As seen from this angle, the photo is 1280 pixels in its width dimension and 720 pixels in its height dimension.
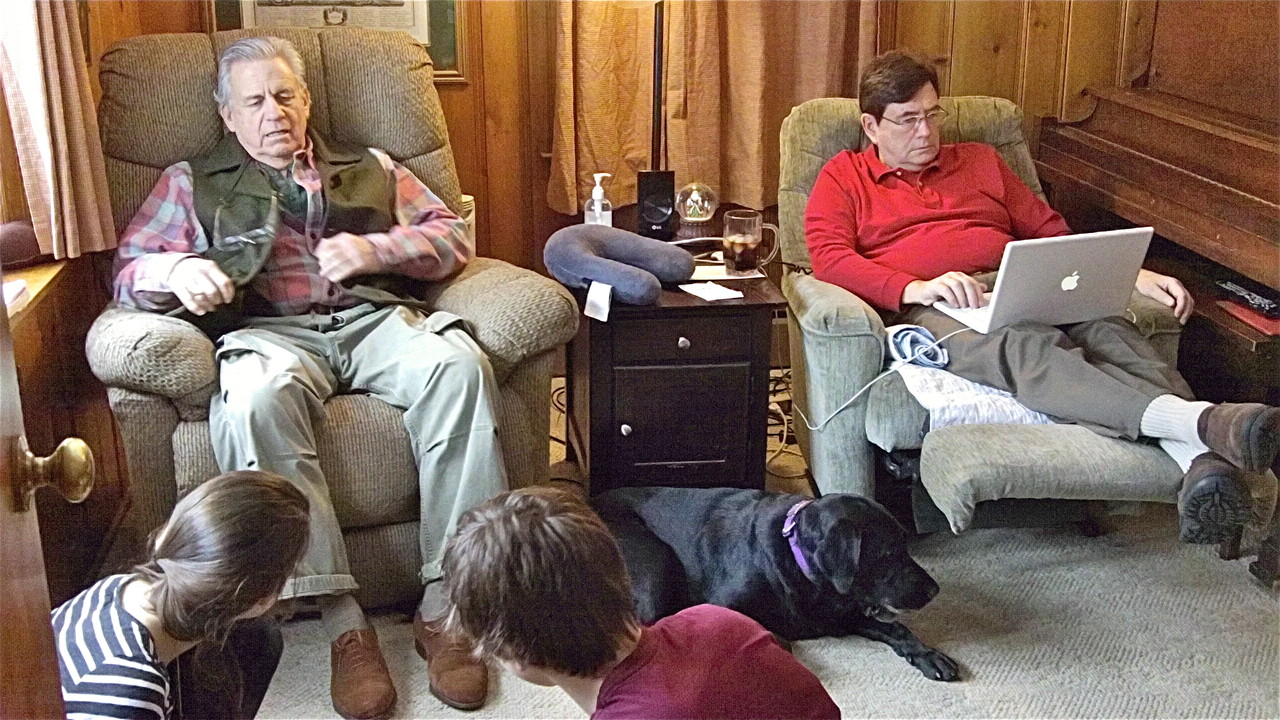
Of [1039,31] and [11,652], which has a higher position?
[1039,31]

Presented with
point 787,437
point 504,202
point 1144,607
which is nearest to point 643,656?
point 1144,607

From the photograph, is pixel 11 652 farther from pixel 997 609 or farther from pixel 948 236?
pixel 948 236

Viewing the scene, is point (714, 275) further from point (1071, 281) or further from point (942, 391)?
point (1071, 281)

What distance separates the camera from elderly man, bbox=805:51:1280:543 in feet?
6.62

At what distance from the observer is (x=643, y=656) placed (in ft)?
4.03

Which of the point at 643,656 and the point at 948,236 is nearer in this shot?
the point at 643,656

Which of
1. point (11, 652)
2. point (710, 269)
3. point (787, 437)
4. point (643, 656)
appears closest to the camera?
point (11, 652)

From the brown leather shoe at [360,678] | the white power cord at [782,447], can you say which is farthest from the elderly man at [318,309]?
the white power cord at [782,447]

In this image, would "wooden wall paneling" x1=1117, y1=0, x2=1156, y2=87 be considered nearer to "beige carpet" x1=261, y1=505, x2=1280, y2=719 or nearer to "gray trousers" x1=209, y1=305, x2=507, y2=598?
"beige carpet" x1=261, y1=505, x2=1280, y2=719

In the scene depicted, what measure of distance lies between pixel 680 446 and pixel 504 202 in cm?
101

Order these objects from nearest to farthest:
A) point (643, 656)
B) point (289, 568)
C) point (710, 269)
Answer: point (643, 656) → point (289, 568) → point (710, 269)

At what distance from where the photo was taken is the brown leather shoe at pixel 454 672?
6.48 feet

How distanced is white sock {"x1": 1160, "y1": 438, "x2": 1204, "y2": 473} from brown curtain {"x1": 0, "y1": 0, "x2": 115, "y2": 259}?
6.30 ft

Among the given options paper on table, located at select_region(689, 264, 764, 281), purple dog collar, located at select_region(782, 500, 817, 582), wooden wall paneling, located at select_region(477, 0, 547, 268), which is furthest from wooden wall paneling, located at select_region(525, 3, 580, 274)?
purple dog collar, located at select_region(782, 500, 817, 582)
